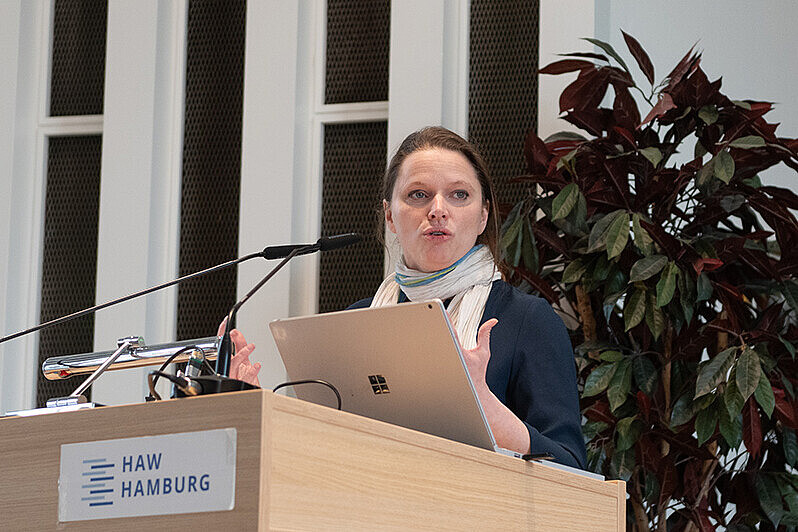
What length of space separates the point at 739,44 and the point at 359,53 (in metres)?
1.42

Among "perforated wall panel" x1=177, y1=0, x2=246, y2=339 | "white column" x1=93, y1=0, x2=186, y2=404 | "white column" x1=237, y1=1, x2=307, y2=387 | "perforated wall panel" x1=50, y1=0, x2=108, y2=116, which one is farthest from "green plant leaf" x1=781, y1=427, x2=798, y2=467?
"perforated wall panel" x1=50, y1=0, x2=108, y2=116

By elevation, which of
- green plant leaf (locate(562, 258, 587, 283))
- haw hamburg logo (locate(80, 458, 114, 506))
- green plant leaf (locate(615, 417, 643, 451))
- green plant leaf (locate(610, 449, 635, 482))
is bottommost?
green plant leaf (locate(610, 449, 635, 482))

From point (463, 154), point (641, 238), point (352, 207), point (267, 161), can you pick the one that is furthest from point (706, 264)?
point (267, 161)

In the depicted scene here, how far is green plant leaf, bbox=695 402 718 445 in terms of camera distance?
275 cm

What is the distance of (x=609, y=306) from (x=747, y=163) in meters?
0.57

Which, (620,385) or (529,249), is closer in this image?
(620,385)

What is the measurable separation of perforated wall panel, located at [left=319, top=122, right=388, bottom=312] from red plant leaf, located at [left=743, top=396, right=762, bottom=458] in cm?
138

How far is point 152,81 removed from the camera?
3945 millimetres

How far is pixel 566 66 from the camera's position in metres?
3.21

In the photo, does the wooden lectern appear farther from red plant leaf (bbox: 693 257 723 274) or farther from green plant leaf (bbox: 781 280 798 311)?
green plant leaf (bbox: 781 280 798 311)

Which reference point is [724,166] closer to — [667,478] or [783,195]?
[783,195]

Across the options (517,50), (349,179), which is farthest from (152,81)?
(517,50)

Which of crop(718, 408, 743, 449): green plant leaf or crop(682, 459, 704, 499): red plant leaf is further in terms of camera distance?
crop(682, 459, 704, 499): red plant leaf

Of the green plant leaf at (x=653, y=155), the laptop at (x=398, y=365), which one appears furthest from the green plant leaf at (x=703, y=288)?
the laptop at (x=398, y=365)
